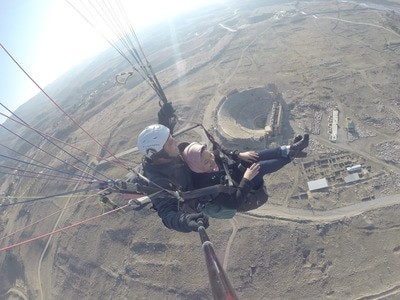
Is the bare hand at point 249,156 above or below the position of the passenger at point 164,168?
below

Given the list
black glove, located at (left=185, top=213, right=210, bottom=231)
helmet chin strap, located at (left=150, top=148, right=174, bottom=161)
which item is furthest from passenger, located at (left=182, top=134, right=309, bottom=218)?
black glove, located at (left=185, top=213, right=210, bottom=231)

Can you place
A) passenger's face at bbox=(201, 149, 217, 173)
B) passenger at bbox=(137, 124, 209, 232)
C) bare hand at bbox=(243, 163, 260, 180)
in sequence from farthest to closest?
1. bare hand at bbox=(243, 163, 260, 180)
2. passenger's face at bbox=(201, 149, 217, 173)
3. passenger at bbox=(137, 124, 209, 232)

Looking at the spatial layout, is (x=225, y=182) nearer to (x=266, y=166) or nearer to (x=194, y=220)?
(x=266, y=166)

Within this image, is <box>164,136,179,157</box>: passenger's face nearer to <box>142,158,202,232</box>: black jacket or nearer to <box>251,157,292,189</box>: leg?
<box>142,158,202,232</box>: black jacket

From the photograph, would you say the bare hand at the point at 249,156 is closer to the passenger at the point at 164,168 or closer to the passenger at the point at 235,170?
the passenger at the point at 235,170

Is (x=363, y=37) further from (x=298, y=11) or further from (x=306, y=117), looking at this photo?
(x=298, y=11)

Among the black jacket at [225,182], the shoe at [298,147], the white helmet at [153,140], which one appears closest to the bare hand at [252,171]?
the black jacket at [225,182]

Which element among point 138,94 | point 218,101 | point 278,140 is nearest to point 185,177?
point 278,140

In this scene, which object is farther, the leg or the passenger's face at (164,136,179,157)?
the leg
